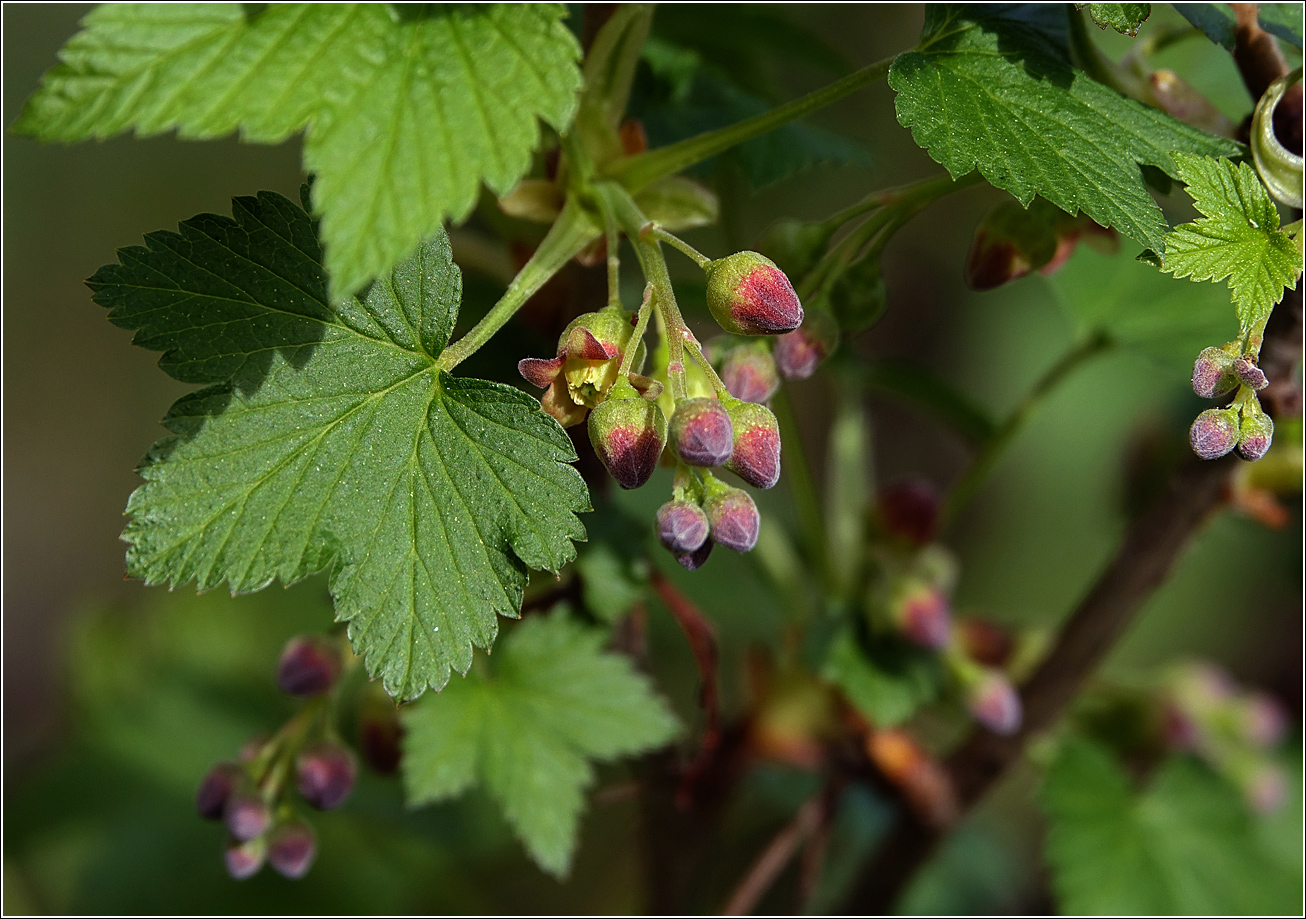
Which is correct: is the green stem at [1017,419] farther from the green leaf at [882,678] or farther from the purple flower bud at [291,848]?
the purple flower bud at [291,848]

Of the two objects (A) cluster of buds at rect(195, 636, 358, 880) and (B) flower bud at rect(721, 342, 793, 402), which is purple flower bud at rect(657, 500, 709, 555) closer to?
(B) flower bud at rect(721, 342, 793, 402)

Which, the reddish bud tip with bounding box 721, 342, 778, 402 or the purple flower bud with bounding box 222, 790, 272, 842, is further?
the purple flower bud with bounding box 222, 790, 272, 842

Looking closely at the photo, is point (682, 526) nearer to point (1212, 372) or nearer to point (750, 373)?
point (750, 373)

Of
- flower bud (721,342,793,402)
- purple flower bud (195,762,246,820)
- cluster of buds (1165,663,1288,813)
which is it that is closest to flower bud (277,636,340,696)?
purple flower bud (195,762,246,820)

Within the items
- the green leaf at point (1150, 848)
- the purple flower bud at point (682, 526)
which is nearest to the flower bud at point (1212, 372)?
the purple flower bud at point (682, 526)

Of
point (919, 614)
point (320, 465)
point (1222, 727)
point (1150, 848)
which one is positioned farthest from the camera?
point (1222, 727)

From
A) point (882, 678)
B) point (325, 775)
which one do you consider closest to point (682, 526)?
point (325, 775)

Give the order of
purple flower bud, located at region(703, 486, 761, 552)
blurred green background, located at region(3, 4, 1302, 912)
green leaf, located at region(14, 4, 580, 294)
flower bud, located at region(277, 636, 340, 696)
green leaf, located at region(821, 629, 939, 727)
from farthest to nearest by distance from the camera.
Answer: blurred green background, located at region(3, 4, 1302, 912), green leaf, located at region(821, 629, 939, 727), flower bud, located at region(277, 636, 340, 696), purple flower bud, located at region(703, 486, 761, 552), green leaf, located at region(14, 4, 580, 294)
